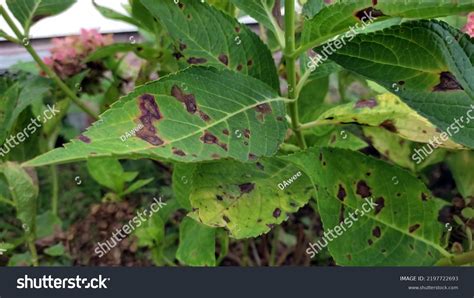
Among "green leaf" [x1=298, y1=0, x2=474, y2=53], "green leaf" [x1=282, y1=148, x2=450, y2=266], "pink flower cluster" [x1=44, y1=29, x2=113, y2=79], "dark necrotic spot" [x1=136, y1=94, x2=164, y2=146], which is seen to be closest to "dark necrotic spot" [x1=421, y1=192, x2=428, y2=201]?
"green leaf" [x1=282, y1=148, x2=450, y2=266]

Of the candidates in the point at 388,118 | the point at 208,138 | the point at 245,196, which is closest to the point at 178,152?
the point at 208,138

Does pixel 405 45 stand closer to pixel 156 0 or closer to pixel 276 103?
pixel 276 103

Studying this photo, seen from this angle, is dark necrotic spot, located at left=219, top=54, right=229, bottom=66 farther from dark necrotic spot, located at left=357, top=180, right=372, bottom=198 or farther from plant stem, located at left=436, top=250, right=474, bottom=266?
plant stem, located at left=436, top=250, right=474, bottom=266

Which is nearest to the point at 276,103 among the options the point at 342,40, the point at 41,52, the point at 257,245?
the point at 342,40

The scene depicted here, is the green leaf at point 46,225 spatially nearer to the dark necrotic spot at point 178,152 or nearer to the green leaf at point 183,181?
the green leaf at point 183,181

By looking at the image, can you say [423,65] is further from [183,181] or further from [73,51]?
[73,51]
